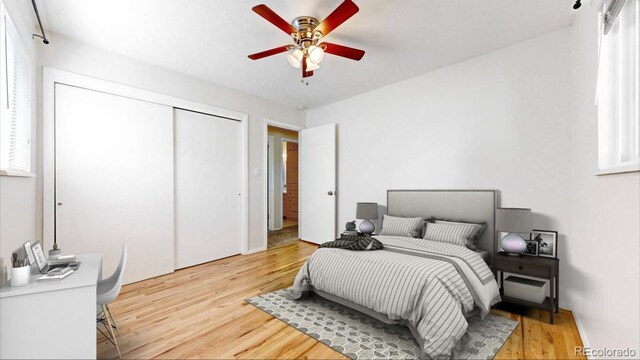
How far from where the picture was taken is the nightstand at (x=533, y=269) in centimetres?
221

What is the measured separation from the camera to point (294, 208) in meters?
7.56

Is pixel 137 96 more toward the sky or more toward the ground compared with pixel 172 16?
more toward the ground

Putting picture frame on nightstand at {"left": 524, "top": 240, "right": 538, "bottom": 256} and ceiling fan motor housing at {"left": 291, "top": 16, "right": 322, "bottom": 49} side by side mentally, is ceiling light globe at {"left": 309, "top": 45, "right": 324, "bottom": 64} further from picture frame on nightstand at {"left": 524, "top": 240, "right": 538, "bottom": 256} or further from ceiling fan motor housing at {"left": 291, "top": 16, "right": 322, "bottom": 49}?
picture frame on nightstand at {"left": 524, "top": 240, "right": 538, "bottom": 256}

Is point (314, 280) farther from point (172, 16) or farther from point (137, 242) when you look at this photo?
point (172, 16)

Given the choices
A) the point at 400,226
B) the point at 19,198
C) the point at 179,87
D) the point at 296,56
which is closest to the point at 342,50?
the point at 296,56

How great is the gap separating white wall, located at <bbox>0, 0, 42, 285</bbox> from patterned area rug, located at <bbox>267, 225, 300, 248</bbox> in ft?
10.4

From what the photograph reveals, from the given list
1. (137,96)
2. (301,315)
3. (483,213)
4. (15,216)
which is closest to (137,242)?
(15,216)

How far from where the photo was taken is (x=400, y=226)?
10.8 ft

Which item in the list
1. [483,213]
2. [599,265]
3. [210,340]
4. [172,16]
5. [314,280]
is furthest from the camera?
[483,213]

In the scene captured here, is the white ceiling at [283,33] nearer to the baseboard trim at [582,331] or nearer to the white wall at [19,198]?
the white wall at [19,198]

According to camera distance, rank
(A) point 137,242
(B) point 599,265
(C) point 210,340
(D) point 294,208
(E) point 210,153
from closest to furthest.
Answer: (B) point 599,265 < (C) point 210,340 < (A) point 137,242 < (E) point 210,153 < (D) point 294,208

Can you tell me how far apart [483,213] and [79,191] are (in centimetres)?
440

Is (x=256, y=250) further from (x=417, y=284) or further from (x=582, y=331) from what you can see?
(x=582, y=331)

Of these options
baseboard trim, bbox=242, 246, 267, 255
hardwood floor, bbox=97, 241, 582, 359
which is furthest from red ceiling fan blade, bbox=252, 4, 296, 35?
baseboard trim, bbox=242, 246, 267, 255
